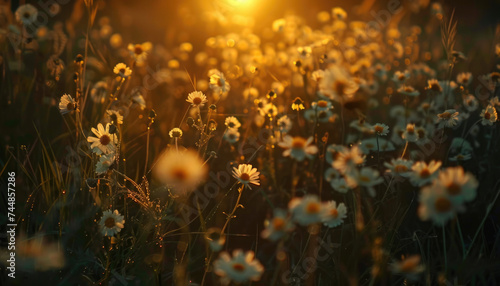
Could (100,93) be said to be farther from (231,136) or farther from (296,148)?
(296,148)

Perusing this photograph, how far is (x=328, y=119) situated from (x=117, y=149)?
1.12 meters

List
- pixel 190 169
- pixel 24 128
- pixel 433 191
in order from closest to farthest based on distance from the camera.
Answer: pixel 433 191, pixel 190 169, pixel 24 128

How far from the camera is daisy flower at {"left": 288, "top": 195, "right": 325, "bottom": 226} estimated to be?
2.54ft

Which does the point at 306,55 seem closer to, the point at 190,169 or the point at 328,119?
the point at 328,119

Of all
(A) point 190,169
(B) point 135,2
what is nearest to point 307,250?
(A) point 190,169

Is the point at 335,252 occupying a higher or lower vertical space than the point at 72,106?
lower

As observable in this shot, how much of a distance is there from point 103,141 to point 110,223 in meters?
0.33

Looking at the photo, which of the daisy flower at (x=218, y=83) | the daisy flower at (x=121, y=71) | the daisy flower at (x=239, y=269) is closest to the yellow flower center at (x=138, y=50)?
the daisy flower at (x=121, y=71)

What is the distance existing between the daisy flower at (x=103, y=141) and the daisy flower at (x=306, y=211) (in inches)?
28.5

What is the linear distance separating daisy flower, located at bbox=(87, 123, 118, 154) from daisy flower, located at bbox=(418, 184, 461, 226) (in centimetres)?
93

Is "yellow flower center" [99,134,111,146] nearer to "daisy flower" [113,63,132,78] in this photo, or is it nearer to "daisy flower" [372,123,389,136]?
"daisy flower" [113,63,132,78]

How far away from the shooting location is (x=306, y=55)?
2523 millimetres

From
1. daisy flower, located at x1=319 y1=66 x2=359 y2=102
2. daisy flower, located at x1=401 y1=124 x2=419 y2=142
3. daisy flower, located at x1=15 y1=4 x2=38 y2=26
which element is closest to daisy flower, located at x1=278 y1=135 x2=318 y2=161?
daisy flower, located at x1=319 y1=66 x2=359 y2=102

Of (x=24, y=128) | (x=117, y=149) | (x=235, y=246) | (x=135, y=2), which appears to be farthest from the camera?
(x=135, y=2)
